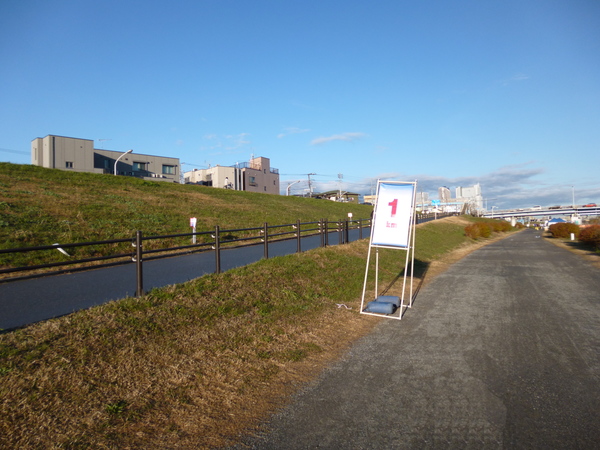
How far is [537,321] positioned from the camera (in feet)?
24.0

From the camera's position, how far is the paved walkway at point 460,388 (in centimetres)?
340

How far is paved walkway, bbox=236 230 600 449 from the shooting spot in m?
3.40

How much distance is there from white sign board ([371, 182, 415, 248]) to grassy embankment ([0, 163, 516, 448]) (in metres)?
1.83

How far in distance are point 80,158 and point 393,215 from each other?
54393 mm

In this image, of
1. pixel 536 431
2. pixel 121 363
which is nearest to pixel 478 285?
pixel 536 431

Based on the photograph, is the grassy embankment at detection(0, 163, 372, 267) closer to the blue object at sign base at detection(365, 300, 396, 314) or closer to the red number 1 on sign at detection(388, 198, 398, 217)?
the blue object at sign base at detection(365, 300, 396, 314)

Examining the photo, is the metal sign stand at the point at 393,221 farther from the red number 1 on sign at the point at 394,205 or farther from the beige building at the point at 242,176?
the beige building at the point at 242,176

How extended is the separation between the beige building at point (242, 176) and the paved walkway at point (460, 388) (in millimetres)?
62789

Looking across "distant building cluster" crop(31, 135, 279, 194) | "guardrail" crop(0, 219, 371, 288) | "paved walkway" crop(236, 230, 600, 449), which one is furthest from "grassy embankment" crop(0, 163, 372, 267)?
"distant building cluster" crop(31, 135, 279, 194)

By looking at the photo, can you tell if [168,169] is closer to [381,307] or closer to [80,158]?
[80,158]

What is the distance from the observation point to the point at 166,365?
4.79 metres

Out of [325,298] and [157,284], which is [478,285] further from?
[157,284]

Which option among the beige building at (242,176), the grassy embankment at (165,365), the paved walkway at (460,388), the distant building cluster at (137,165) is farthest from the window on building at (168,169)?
the paved walkway at (460,388)

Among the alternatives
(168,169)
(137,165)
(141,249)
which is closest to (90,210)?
(141,249)
